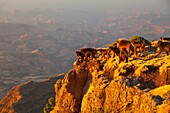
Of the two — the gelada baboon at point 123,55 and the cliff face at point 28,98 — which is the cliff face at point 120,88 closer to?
the gelada baboon at point 123,55

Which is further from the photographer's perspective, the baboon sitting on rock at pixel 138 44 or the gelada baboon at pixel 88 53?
the gelada baboon at pixel 88 53

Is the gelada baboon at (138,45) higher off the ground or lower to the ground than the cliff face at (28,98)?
higher

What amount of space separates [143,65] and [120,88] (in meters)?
5.00

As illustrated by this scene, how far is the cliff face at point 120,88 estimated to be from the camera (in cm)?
2973

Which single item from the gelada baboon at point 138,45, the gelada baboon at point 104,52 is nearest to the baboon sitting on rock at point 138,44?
the gelada baboon at point 138,45

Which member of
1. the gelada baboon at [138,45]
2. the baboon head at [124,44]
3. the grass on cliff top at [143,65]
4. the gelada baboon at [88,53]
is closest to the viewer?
the grass on cliff top at [143,65]

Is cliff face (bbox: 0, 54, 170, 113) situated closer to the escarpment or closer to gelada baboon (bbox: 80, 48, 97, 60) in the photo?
the escarpment

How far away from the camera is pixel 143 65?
36906 millimetres

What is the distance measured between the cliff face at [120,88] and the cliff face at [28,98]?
317 feet

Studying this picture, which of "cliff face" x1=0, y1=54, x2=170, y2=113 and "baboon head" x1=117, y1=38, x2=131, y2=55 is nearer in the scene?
"cliff face" x1=0, y1=54, x2=170, y2=113

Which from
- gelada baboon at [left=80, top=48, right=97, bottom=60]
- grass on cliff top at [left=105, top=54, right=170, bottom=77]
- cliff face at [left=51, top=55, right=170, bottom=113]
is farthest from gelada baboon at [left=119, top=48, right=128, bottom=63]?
gelada baboon at [left=80, top=48, right=97, bottom=60]

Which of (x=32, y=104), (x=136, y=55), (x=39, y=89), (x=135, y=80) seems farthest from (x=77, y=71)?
(x=39, y=89)

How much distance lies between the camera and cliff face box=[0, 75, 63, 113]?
147 metres

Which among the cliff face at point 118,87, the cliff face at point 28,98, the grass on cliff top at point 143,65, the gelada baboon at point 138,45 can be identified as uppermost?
the gelada baboon at point 138,45
